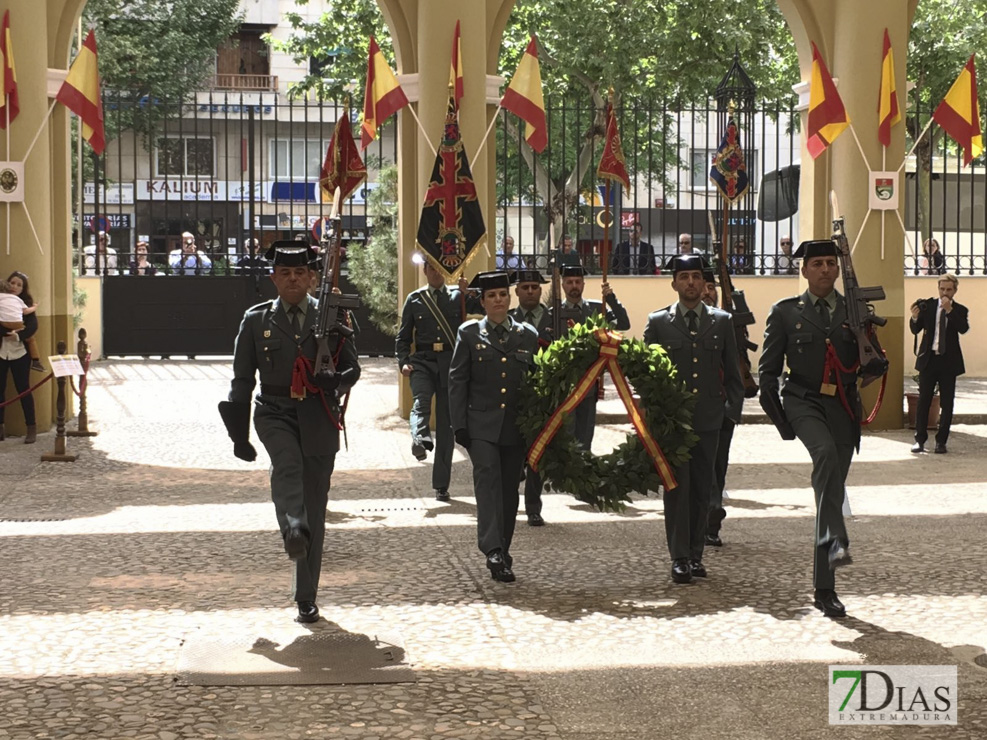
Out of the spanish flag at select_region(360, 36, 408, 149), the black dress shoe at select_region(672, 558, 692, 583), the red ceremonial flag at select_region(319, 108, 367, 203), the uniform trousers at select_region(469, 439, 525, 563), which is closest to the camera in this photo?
the black dress shoe at select_region(672, 558, 692, 583)

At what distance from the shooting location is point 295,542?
6785 mm

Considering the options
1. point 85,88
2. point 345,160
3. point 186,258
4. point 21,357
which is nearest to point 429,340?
point 345,160

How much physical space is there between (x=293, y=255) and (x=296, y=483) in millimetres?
1087

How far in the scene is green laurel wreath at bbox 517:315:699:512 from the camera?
801 cm

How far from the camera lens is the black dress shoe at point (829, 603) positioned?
7.00m

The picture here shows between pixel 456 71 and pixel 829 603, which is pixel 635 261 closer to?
pixel 456 71

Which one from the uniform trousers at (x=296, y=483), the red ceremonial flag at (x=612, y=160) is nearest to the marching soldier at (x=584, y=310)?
the red ceremonial flag at (x=612, y=160)

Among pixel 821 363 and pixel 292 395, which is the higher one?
pixel 821 363

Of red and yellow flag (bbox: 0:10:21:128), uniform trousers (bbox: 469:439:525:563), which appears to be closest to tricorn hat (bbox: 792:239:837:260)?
uniform trousers (bbox: 469:439:525:563)

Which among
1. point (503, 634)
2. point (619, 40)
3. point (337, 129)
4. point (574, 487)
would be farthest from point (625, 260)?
point (503, 634)

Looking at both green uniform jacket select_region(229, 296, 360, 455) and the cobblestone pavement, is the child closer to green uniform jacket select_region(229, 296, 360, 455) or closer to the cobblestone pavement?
the cobblestone pavement

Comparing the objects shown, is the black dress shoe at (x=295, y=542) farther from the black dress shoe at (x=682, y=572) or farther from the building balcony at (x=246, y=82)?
the building balcony at (x=246, y=82)

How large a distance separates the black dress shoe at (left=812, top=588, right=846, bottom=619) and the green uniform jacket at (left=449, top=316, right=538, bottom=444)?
1.89 metres

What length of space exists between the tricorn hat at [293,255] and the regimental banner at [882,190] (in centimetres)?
968
